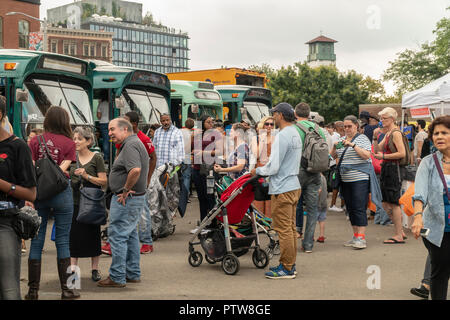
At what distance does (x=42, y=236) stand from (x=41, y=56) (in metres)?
6.58

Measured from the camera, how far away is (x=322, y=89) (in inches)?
2330

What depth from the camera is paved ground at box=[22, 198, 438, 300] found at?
20.3ft

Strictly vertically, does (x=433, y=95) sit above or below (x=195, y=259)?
above

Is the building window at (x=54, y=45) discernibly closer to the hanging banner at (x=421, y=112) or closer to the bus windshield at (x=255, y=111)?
the bus windshield at (x=255, y=111)

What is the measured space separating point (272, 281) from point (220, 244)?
98 cm

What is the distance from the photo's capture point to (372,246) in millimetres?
9102

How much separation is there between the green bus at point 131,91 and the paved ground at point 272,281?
6.06 m

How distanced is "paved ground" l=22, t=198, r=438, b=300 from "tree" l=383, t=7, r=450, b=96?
4698 cm

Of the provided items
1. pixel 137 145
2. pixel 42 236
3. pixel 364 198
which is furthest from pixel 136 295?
pixel 364 198

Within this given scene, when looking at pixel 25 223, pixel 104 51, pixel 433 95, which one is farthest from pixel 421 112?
pixel 104 51

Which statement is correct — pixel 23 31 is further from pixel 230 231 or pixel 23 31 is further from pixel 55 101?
pixel 230 231

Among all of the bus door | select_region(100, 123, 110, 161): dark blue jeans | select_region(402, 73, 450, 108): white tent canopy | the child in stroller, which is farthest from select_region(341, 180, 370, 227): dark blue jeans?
the bus door

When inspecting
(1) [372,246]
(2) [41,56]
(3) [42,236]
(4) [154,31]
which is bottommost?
(1) [372,246]
